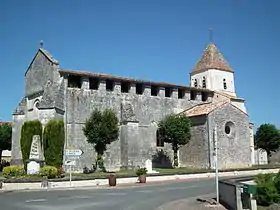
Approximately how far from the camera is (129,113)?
117 feet

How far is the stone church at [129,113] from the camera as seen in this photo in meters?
33.4

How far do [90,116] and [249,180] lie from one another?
67.2ft

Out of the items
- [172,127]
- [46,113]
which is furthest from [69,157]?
[172,127]

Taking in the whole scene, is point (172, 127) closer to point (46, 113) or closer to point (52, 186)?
point (46, 113)

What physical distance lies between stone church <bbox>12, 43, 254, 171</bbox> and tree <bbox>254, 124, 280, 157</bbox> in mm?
15559

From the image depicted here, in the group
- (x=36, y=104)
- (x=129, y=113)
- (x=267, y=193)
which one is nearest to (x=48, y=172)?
(x=36, y=104)

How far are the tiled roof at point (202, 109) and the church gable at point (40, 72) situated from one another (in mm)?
14960

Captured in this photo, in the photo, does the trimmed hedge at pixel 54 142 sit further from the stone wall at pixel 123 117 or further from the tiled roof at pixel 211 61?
the tiled roof at pixel 211 61

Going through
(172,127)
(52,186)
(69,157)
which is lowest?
(52,186)

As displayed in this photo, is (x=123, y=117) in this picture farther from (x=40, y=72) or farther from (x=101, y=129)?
(x=40, y=72)

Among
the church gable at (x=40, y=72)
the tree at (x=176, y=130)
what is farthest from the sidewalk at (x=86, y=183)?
the church gable at (x=40, y=72)

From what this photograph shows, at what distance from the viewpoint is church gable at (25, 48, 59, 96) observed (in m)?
33.4

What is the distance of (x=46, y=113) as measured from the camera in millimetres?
31016

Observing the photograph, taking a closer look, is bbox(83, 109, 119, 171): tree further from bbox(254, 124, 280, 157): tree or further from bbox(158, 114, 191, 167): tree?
bbox(254, 124, 280, 157): tree
